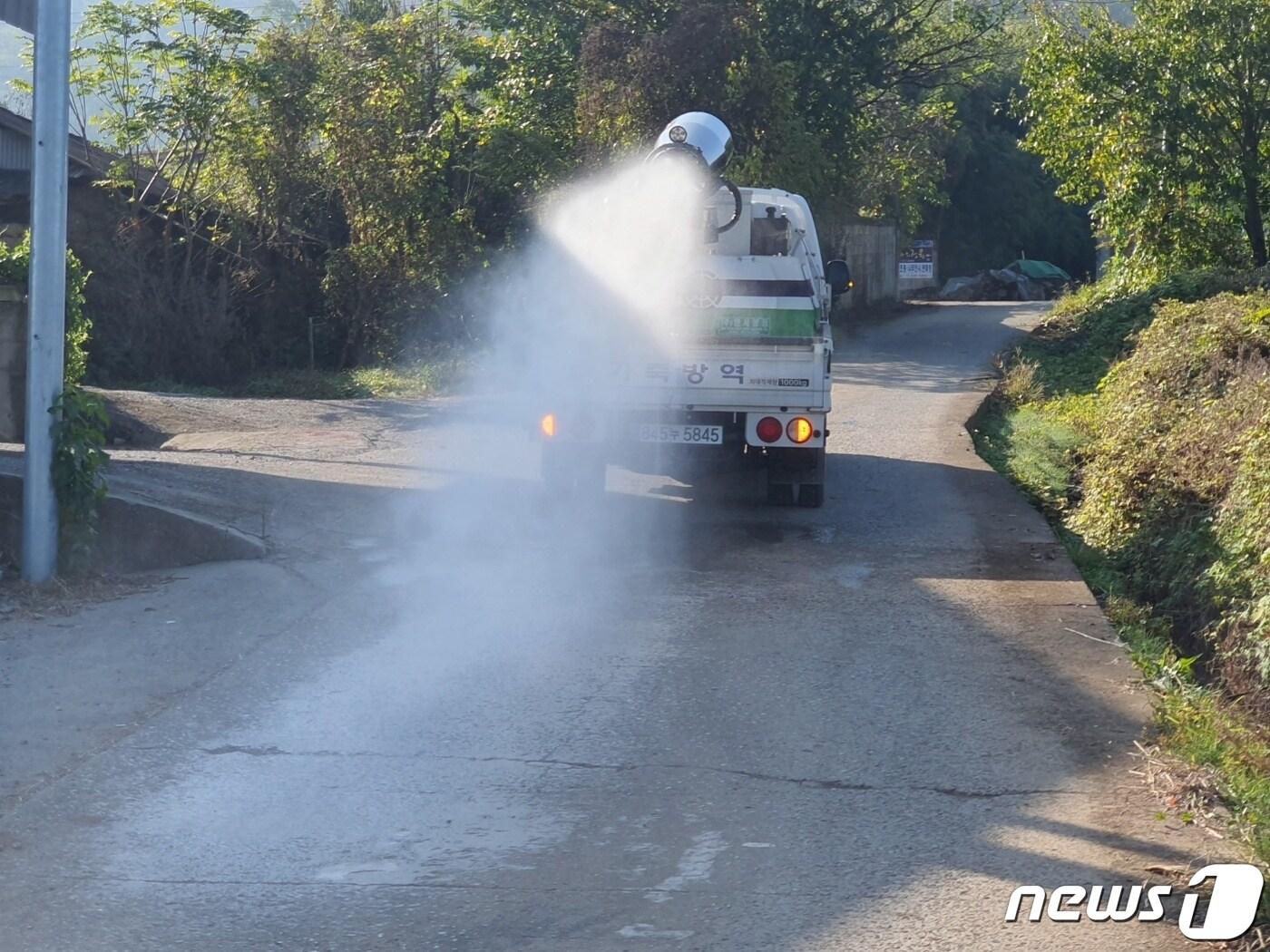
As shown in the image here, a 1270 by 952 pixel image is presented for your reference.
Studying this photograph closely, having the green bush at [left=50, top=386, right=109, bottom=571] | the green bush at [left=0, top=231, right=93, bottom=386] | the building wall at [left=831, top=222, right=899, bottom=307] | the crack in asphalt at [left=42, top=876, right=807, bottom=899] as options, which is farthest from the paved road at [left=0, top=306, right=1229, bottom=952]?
the building wall at [left=831, top=222, right=899, bottom=307]

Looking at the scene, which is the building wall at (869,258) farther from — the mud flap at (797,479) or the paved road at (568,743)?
the paved road at (568,743)

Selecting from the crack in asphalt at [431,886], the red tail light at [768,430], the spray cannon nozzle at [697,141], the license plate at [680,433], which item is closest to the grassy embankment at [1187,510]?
the crack in asphalt at [431,886]

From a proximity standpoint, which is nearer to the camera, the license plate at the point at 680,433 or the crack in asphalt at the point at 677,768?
the crack in asphalt at the point at 677,768

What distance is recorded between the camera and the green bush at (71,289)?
1012cm

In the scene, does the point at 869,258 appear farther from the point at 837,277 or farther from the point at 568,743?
the point at 568,743

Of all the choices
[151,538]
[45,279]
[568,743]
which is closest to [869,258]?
[151,538]

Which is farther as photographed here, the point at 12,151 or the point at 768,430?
the point at 12,151

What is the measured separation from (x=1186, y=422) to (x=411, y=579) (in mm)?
6060

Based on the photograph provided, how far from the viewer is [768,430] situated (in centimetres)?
1094

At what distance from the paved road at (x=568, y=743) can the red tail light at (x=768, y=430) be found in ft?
2.42

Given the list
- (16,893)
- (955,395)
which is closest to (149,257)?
(955,395)

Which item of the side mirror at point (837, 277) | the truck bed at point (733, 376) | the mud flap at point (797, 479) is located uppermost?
the side mirror at point (837, 277)

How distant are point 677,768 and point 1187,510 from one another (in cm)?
585

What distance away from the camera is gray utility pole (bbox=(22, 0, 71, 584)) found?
7879 mm
